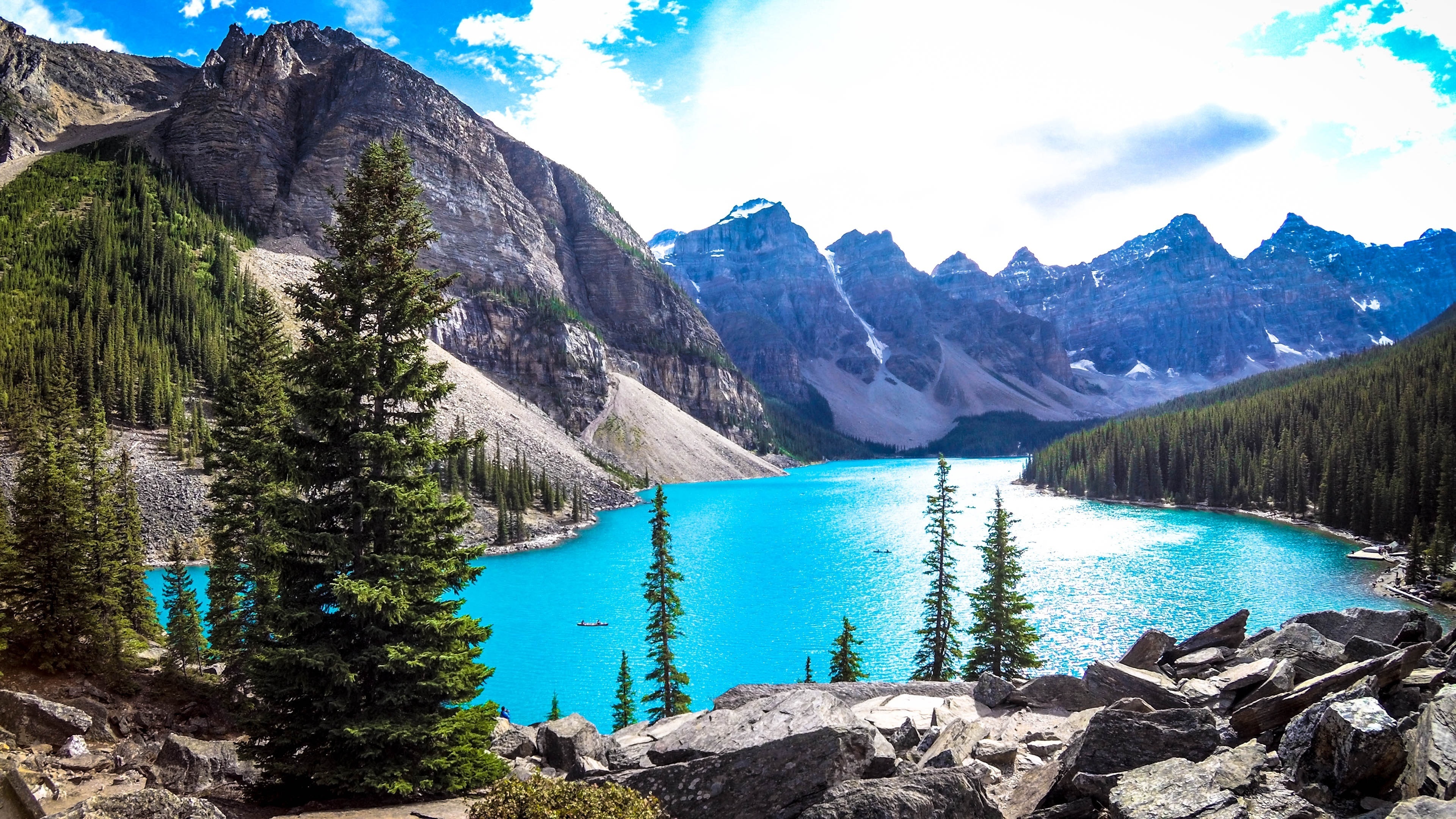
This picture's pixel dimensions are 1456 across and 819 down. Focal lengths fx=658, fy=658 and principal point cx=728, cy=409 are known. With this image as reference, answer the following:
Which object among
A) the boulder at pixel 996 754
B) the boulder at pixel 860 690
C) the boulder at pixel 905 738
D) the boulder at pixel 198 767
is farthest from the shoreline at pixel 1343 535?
the boulder at pixel 198 767

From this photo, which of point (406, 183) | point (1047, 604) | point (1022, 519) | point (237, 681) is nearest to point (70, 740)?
point (237, 681)

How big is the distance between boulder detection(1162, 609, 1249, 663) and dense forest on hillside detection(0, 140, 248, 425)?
8325 centimetres

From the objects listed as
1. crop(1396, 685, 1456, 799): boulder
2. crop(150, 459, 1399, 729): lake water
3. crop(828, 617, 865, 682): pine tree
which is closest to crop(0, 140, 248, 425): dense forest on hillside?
crop(150, 459, 1399, 729): lake water

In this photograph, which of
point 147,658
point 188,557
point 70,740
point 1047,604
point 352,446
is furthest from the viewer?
point 188,557

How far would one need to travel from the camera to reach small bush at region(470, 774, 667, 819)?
7512mm

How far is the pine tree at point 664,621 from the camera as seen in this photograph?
101 ft

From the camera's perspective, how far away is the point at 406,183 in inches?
623

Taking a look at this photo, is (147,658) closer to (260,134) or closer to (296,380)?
(296,380)

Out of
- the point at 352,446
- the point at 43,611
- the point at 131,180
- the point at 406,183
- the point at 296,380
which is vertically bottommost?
the point at 43,611

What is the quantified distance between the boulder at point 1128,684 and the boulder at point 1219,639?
218cm

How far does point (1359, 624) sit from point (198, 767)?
98.8 ft

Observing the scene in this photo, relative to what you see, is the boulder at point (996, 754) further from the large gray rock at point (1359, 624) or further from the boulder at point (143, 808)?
the boulder at point (143, 808)

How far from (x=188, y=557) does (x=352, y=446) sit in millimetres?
69120

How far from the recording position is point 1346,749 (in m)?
7.51
